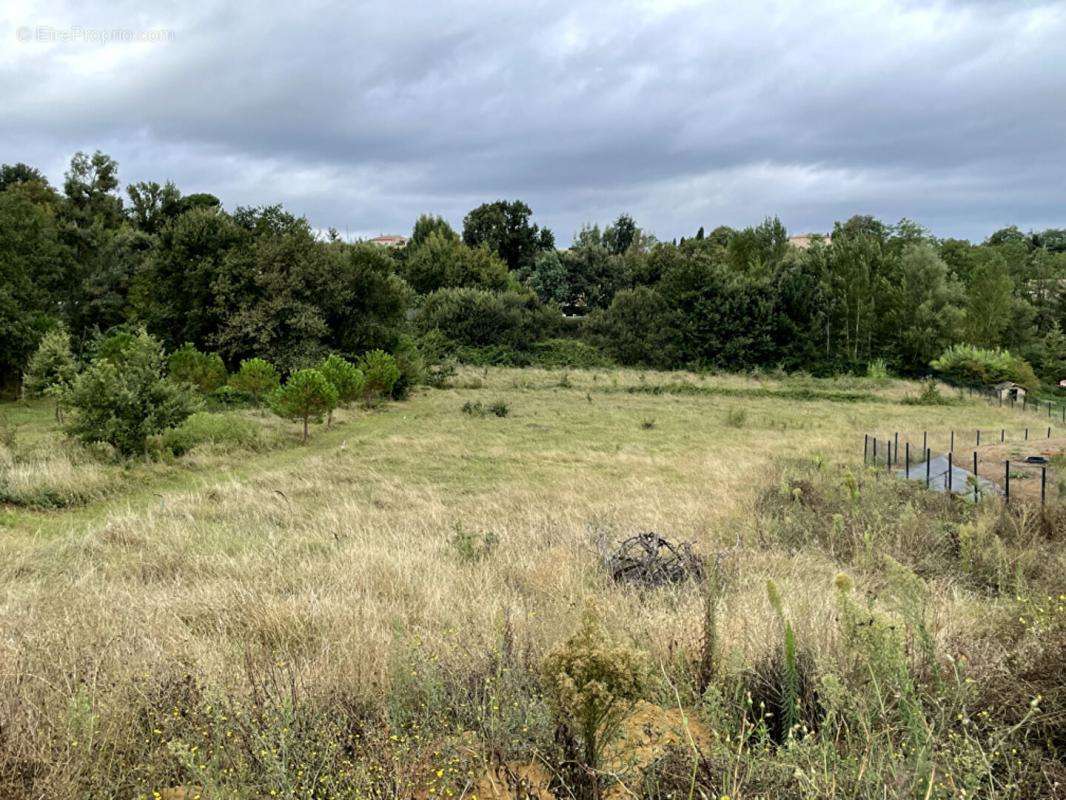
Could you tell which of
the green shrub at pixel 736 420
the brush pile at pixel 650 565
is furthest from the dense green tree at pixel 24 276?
the brush pile at pixel 650 565

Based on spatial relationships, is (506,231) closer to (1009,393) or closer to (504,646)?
(1009,393)

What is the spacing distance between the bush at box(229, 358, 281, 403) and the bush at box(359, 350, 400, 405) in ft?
10.9

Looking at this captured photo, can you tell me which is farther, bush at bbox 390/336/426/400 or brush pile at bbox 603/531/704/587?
bush at bbox 390/336/426/400

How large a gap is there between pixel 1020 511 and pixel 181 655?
9334mm

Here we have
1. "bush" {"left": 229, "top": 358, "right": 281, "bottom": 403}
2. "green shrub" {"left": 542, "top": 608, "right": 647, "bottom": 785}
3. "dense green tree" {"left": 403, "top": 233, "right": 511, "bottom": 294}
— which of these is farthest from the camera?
"dense green tree" {"left": 403, "top": 233, "right": 511, "bottom": 294}

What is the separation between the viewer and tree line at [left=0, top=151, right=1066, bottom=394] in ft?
104

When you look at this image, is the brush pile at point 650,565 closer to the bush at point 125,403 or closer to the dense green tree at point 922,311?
the bush at point 125,403

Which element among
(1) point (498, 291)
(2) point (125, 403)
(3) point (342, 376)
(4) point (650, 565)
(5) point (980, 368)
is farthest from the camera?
(1) point (498, 291)

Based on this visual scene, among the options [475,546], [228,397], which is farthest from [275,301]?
[475,546]

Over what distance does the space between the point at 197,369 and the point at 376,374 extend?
6.64 metres

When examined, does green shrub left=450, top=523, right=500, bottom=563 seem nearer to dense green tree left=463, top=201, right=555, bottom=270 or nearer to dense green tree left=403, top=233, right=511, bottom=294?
dense green tree left=403, top=233, right=511, bottom=294

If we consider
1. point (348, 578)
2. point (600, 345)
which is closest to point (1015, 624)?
point (348, 578)

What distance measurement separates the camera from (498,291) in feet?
190

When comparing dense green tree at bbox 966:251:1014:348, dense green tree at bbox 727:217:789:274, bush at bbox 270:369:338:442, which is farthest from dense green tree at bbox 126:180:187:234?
dense green tree at bbox 966:251:1014:348
